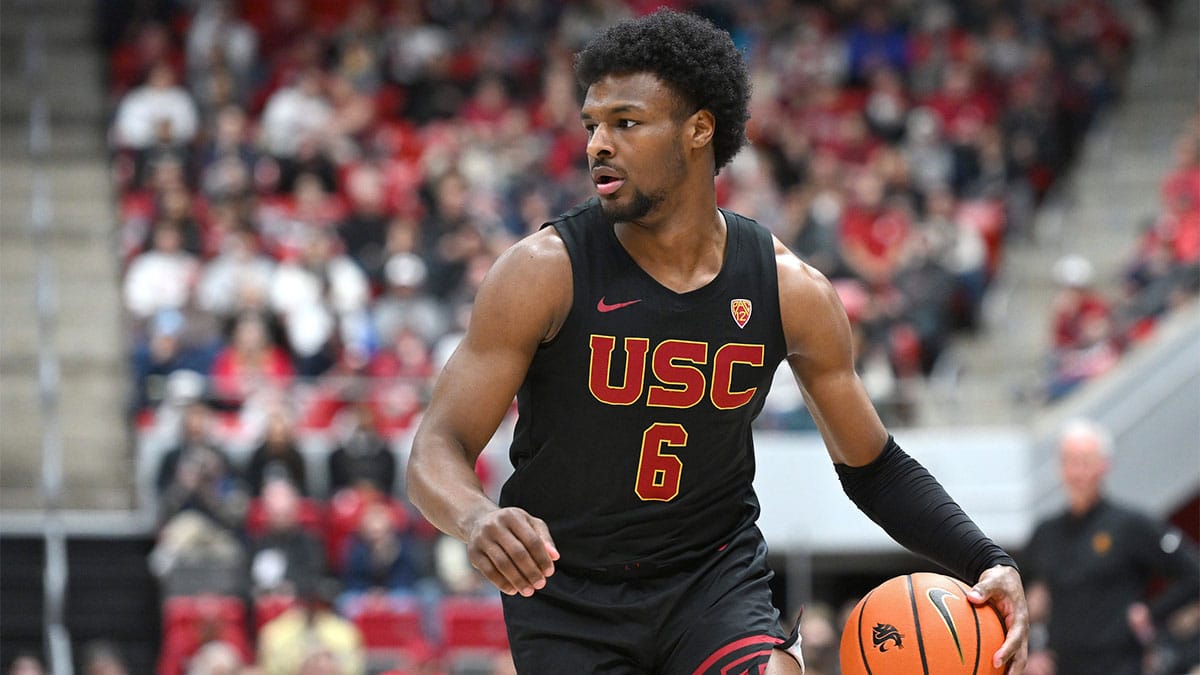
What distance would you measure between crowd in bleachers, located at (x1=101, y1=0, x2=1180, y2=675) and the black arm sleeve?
732 cm

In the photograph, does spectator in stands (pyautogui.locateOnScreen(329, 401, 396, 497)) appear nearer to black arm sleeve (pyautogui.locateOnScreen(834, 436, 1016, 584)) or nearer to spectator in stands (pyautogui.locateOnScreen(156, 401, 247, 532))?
spectator in stands (pyautogui.locateOnScreen(156, 401, 247, 532))

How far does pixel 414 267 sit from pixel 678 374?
10.7 m

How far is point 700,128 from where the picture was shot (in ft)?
16.5

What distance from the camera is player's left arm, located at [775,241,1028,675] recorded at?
5086mm

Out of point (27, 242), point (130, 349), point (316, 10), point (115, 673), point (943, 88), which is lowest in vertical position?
point (115, 673)

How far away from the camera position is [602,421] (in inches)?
192

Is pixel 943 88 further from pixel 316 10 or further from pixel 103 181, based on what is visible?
pixel 103 181

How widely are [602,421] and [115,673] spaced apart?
7726 millimetres

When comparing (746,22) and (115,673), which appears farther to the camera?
(746,22)

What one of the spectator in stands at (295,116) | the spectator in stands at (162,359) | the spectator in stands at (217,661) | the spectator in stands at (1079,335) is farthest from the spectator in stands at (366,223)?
the spectator in stands at (1079,335)

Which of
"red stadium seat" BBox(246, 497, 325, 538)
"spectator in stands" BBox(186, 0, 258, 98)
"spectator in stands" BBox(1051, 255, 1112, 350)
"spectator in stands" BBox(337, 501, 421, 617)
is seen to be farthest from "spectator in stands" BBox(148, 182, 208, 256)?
"spectator in stands" BBox(1051, 255, 1112, 350)

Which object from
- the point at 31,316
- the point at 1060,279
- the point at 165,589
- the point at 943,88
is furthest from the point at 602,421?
the point at 943,88

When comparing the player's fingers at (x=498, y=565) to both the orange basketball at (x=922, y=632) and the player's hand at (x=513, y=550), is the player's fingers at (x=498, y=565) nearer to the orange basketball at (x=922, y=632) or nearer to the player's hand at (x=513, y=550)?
the player's hand at (x=513, y=550)

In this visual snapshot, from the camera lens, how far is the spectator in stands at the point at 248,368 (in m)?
14.1
